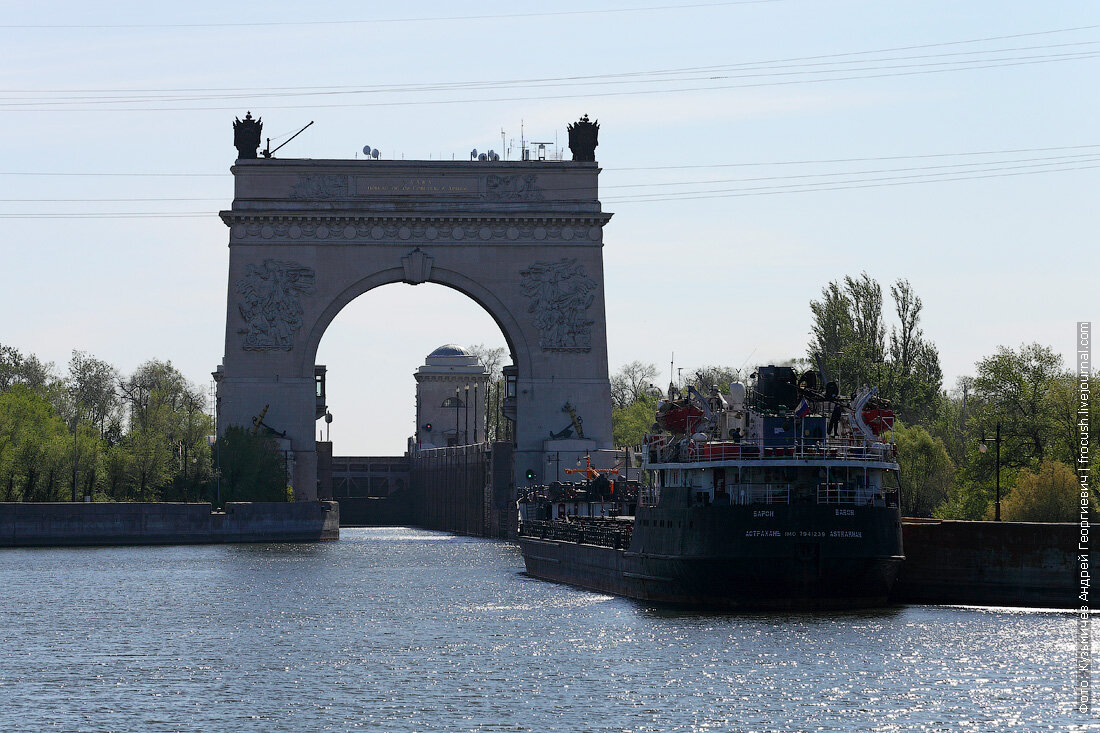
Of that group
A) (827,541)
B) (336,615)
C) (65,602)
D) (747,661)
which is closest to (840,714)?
(747,661)

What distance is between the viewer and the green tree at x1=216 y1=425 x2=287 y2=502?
91000mm

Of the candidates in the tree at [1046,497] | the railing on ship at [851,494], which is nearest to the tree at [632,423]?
the tree at [1046,497]

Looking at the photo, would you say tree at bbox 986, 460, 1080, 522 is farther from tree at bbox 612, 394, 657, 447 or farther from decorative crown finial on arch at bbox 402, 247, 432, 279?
tree at bbox 612, 394, 657, 447

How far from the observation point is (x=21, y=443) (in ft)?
312

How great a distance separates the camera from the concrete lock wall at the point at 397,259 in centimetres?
9462

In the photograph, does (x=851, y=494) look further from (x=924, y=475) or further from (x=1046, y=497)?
(x=924, y=475)

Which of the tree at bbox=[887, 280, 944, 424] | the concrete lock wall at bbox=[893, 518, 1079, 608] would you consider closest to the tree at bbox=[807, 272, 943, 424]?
the tree at bbox=[887, 280, 944, 424]

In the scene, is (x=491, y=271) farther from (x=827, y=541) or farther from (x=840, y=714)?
(x=840, y=714)

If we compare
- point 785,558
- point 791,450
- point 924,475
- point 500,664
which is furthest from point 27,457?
point 500,664

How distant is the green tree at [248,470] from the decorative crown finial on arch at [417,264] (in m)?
12.6

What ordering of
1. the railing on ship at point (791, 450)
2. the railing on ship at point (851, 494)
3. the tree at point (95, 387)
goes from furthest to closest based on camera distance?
the tree at point (95, 387) → the railing on ship at point (791, 450) → the railing on ship at point (851, 494)

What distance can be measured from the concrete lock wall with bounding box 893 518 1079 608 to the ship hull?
2.50 metres

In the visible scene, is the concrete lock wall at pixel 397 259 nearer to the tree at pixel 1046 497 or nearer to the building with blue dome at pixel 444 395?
the tree at pixel 1046 497

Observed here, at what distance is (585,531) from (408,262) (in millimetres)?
35761
